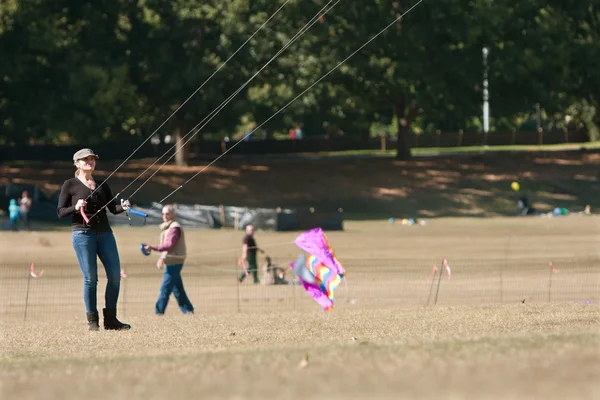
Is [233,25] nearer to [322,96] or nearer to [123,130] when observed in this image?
[322,96]

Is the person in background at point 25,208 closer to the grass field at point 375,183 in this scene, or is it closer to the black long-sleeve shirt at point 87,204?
the grass field at point 375,183

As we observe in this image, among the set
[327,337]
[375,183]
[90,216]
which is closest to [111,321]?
[90,216]

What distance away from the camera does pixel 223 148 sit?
78.3m

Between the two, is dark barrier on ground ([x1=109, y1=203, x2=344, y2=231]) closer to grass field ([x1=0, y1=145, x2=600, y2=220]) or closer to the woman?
grass field ([x1=0, y1=145, x2=600, y2=220])

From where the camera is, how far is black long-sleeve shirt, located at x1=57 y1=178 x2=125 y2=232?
555 inches

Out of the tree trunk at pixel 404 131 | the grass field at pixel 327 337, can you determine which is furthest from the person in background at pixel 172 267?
the tree trunk at pixel 404 131

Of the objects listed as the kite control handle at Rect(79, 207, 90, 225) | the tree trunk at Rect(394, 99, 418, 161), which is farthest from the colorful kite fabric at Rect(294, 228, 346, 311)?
the tree trunk at Rect(394, 99, 418, 161)

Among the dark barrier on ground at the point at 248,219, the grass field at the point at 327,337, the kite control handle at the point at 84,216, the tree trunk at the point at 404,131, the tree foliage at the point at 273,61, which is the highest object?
the tree foliage at the point at 273,61

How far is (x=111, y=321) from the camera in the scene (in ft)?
48.4

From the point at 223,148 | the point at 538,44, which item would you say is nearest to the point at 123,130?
the point at 223,148

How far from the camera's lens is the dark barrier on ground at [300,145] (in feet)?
234

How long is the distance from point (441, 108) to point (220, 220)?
1981 centimetres

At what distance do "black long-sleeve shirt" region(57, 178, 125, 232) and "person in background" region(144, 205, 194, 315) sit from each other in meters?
4.88

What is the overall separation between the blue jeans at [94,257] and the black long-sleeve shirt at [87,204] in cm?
9
